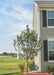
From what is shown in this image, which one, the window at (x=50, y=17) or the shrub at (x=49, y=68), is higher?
the window at (x=50, y=17)

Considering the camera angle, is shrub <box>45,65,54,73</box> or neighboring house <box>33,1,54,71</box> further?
neighboring house <box>33,1,54,71</box>

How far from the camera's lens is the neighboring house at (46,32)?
13945 mm

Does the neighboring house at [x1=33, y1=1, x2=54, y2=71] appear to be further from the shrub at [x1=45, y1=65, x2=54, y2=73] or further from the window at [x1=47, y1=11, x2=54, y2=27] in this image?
the shrub at [x1=45, y1=65, x2=54, y2=73]

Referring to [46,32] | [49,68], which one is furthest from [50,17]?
[49,68]

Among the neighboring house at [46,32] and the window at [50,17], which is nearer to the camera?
the neighboring house at [46,32]

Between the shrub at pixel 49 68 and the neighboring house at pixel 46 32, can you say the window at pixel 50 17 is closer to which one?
the neighboring house at pixel 46 32

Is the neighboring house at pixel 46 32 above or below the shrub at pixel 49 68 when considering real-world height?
above

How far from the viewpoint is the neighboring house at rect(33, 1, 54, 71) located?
45.8 feet

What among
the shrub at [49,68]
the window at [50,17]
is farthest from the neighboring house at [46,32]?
the shrub at [49,68]

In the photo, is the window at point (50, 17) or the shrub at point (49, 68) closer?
the shrub at point (49, 68)

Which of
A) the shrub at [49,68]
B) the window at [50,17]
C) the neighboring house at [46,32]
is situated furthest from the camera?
the window at [50,17]

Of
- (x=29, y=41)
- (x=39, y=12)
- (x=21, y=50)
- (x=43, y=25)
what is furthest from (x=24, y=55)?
(x=39, y=12)

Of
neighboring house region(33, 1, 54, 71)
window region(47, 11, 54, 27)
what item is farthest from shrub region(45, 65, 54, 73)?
window region(47, 11, 54, 27)

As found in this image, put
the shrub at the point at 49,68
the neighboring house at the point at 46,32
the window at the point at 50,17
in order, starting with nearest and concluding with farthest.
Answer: the shrub at the point at 49,68 → the neighboring house at the point at 46,32 → the window at the point at 50,17
